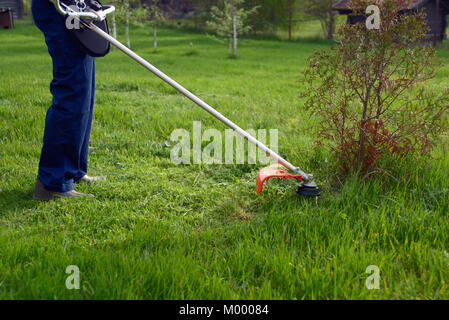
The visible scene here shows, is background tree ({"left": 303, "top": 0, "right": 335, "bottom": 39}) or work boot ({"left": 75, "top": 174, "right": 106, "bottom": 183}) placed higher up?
background tree ({"left": 303, "top": 0, "right": 335, "bottom": 39})

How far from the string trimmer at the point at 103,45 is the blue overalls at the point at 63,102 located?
99 millimetres

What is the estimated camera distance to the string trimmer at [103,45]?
2705 millimetres

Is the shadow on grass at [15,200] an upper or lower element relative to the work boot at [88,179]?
lower

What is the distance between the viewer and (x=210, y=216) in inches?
114

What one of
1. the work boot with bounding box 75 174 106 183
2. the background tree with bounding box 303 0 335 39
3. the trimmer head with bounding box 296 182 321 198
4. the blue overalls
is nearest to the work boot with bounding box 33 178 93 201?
the blue overalls

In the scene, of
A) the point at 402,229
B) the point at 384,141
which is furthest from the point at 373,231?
the point at 384,141

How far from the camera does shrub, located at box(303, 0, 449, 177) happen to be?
2.87 m

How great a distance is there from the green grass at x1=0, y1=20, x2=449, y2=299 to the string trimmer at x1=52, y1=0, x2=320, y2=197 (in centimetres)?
17

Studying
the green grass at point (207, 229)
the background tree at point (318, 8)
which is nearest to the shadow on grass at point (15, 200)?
the green grass at point (207, 229)

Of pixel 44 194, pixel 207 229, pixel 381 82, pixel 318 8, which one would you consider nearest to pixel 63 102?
pixel 44 194

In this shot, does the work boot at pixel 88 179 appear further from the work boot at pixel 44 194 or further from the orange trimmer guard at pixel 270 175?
the orange trimmer guard at pixel 270 175
